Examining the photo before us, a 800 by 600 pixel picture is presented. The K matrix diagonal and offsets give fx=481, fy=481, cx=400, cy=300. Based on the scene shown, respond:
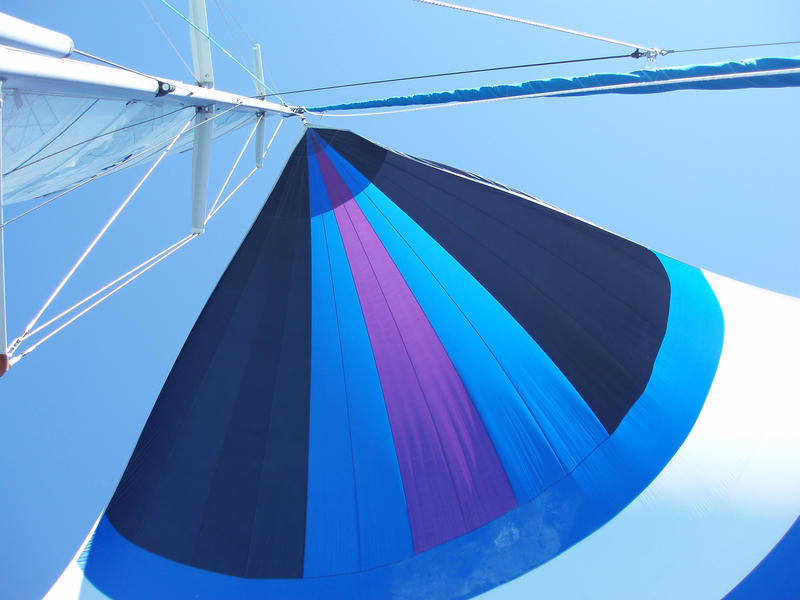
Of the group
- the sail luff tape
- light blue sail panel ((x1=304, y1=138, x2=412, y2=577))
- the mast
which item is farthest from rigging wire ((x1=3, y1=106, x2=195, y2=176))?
light blue sail panel ((x1=304, y1=138, x2=412, y2=577))

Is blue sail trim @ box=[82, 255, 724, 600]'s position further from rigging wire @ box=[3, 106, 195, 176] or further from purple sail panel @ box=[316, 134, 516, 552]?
rigging wire @ box=[3, 106, 195, 176]

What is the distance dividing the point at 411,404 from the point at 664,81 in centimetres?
288

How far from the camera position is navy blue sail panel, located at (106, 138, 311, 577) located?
3.69 m

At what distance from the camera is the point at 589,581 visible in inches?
117

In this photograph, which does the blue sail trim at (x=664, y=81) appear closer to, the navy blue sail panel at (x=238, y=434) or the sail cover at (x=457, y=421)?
the sail cover at (x=457, y=421)

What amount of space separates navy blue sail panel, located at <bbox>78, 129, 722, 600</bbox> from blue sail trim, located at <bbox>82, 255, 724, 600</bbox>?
0.01 meters

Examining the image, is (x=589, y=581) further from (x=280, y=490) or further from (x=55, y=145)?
(x=55, y=145)

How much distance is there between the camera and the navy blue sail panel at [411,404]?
346cm

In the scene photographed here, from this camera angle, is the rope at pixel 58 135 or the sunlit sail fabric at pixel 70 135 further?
the rope at pixel 58 135

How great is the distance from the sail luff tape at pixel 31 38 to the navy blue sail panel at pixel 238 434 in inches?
106

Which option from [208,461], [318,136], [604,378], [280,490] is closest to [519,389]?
[604,378]

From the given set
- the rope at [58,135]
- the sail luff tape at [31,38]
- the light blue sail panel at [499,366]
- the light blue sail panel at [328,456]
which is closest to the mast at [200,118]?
the rope at [58,135]

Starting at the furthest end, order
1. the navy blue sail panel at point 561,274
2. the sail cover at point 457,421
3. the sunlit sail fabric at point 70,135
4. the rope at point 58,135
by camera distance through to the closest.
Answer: the navy blue sail panel at point 561,274
the sail cover at point 457,421
the rope at point 58,135
the sunlit sail fabric at point 70,135

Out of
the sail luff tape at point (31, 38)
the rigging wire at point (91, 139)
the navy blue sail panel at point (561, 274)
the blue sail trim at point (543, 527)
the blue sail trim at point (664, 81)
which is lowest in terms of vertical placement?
the blue sail trim at point (543, 527)
